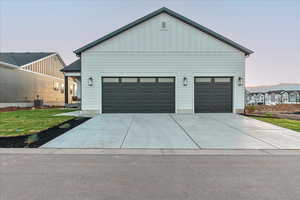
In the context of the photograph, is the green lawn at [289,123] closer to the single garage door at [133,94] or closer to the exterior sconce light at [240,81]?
the exterior sconce light at [240,81]

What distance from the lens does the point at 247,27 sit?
1672cm

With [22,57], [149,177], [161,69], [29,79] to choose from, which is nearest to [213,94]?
[161,69]

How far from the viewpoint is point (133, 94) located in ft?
42.3

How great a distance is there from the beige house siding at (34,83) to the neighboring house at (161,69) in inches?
394

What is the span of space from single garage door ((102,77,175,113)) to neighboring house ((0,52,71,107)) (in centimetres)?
1137

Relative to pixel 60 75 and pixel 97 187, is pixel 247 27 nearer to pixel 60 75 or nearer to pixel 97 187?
pixel 97 187

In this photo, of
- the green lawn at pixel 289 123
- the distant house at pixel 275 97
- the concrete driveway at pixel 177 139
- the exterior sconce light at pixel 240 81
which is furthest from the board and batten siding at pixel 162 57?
the distant house at pixel 275 97

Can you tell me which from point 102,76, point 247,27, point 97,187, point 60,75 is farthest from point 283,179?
point 60,75

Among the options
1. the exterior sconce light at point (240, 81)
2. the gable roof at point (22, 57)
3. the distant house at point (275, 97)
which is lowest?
the distant house at point (275, 97)

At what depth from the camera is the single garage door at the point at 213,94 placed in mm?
13016

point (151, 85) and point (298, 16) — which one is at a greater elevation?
point (298, 16)

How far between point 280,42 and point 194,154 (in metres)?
20.6

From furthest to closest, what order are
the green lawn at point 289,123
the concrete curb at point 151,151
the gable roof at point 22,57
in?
the gable roof at point 22,57 < the green lawn at point 289,123 < the concrete curb at point 151,151

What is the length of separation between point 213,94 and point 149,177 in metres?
10.9
